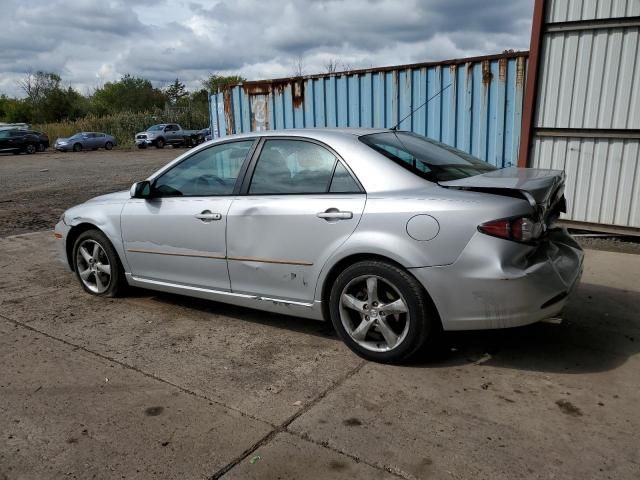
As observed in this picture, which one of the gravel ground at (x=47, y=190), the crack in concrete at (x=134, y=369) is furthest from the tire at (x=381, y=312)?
→ the gravel ground at (x=47, y=190)

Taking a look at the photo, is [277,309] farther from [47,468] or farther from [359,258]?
[47,468]

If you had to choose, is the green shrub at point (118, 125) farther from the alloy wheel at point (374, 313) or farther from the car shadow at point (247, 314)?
the alloy wheel at point (374, 313)

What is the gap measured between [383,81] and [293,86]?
1.80 metres

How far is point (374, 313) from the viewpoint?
3430 mm

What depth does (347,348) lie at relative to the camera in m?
3.80

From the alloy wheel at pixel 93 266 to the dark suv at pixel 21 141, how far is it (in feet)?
107

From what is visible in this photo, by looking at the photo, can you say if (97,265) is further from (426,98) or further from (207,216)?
(426,98)

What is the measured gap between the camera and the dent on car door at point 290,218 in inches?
138

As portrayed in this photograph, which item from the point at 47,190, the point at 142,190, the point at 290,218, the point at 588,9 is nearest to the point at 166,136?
the point at 47,190

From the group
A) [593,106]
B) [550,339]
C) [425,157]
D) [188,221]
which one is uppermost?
[593,106]

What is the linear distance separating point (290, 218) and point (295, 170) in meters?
0.39

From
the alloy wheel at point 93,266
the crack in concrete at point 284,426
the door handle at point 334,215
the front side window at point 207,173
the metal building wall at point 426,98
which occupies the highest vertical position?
the metal building wall at point 426,98

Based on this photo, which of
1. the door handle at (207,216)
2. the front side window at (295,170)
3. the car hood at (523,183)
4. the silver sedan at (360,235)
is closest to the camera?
the silver sedan at (360,235)

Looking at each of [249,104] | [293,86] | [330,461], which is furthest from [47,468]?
[249,104]
